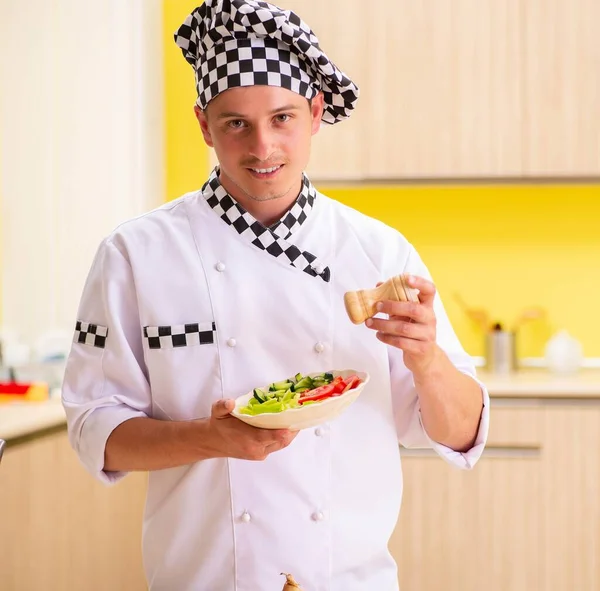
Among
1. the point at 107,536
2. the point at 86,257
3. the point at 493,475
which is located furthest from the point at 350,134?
the point at 107,536

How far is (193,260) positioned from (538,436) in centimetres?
186

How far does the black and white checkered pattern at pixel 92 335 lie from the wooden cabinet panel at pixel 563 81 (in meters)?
2.17

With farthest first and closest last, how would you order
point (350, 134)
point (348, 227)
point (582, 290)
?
point (582, 290) → point (350, 134) → point (348, 227)

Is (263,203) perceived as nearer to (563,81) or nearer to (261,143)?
(261,143)

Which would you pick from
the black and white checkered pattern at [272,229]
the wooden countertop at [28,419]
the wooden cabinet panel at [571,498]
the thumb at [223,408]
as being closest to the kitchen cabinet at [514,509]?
the wooden cabinet panel at [571,498]

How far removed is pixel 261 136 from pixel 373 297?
0.29 metres

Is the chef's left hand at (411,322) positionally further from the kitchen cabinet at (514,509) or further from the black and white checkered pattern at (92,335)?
the kitchen cabinet at (514,509)

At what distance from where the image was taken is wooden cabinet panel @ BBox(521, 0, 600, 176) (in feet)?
10.2

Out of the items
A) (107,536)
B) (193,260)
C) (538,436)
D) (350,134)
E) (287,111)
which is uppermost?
(350,134)

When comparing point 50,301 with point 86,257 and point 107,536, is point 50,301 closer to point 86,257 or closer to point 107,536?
point 86,257

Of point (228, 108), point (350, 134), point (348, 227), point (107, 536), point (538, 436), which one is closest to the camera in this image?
point (228, 108)

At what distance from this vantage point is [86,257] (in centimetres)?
326

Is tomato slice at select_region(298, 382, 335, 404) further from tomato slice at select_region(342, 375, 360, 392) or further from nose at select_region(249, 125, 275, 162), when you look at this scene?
nose at select_region(249, 125, 275, 162)

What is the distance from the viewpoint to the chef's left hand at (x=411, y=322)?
1.16 m
